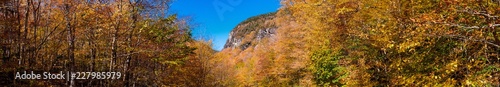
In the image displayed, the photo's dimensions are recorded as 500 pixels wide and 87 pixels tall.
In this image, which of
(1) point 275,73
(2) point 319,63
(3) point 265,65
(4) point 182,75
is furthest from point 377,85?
(3) point 265,65

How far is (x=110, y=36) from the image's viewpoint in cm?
1564

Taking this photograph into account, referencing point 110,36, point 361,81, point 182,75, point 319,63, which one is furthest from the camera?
point 182,75

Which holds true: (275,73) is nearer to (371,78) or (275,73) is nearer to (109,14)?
(371,78)

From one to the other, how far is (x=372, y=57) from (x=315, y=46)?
200 inches

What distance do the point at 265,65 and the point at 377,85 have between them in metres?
19.8

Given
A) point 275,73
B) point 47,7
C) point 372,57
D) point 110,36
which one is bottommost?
point 275,73

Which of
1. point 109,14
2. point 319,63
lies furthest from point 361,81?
point 109,14

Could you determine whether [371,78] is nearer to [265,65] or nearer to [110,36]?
[110,36]

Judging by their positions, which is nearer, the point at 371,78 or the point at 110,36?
→ the point at 371,78

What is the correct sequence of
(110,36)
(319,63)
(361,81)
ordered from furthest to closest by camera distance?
1. (319,63)
2. (110,36)
3. (361,81)

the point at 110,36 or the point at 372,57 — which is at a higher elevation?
the point at 110,36

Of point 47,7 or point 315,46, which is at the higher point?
point 47,7

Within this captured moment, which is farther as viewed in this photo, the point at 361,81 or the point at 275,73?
the point at 275,73

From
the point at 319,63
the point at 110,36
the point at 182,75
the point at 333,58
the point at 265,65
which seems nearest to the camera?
the point at 110,36
